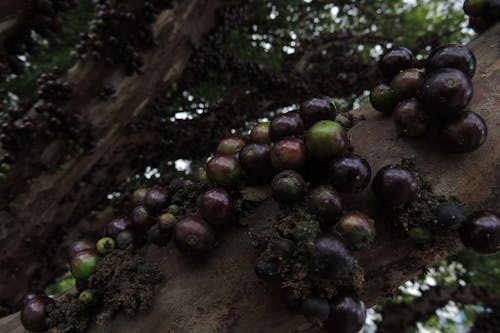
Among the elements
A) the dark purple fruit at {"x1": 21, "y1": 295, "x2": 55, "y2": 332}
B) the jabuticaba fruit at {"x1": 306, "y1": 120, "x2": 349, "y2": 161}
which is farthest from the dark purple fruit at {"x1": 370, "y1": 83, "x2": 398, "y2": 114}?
the dark purple fruit at {"x1": 21, "y1": 295, "x2": 55, "y2": 332}

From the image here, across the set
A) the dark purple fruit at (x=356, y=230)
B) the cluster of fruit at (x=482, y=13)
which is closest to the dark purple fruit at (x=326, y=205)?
the dark purple fruit at (x=356, y=230)

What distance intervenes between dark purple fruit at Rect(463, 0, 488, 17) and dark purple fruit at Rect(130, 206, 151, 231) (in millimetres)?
1915

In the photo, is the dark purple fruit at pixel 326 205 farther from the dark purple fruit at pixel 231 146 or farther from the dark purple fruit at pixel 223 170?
the dark purple fruit at pixel 231 146

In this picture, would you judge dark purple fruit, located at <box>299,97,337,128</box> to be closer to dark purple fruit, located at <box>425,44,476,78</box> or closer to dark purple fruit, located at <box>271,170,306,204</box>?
dark purple fruit, located at <box>271,170,306,204</box>

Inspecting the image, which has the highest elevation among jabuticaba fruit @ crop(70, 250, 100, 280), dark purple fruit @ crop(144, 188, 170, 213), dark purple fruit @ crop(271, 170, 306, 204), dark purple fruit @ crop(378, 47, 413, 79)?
dark purple fruit @ crop(271, 170, 306, 204)

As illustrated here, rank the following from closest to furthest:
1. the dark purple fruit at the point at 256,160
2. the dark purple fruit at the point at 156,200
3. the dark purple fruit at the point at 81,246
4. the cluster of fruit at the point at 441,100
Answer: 1. the cluster of fruit at the point at 441,100
2. the dark purple fruit at the point at 256,160
3. the dark purple fruit at the point at 156,200
4. the dark purple fruit at the point at 81,246

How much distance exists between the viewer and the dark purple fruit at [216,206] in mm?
1591

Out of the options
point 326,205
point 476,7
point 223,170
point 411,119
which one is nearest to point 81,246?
point 223,170

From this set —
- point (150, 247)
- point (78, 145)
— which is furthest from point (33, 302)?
point (78, 145)

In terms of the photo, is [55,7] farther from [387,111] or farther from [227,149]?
[387,111]

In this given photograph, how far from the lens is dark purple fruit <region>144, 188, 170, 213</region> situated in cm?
188

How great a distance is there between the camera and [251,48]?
529cm

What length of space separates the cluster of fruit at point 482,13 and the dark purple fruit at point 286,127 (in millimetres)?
1115

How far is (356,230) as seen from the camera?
1.38m
